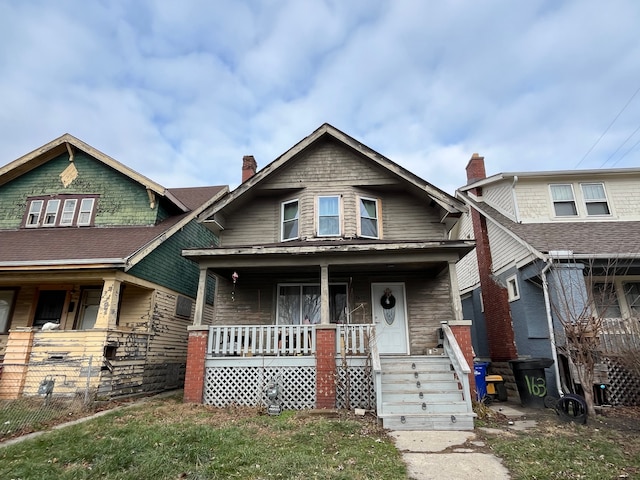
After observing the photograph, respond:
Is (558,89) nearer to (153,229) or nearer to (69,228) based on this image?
(153,229)

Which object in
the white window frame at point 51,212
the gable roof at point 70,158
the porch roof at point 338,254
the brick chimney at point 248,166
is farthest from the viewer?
the brick chimney at point 248,166

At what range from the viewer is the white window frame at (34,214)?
1277cm

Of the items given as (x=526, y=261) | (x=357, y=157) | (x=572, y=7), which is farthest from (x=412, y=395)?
(x=572, y=7)

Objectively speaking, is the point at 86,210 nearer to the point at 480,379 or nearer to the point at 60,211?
the point at 60,211

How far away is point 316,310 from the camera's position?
1112cm

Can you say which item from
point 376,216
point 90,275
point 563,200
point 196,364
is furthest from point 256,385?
point 563,200

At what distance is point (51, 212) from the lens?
12.9 metres

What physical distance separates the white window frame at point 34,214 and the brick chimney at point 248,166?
23.6 ft

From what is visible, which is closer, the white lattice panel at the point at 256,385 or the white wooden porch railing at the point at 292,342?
the white lattice panel at the point at 256,385

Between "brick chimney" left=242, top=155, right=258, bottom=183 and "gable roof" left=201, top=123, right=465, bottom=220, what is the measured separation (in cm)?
363

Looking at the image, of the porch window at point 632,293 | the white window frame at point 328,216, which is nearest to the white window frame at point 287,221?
the white window frame at point 328,216

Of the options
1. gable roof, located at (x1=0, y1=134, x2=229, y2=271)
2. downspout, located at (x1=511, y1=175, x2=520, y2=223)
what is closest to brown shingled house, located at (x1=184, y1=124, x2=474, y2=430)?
gable roof, located at (x1=0, y1=134, x2=229, y2=271)

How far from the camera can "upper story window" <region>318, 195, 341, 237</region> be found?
11016 millimetres

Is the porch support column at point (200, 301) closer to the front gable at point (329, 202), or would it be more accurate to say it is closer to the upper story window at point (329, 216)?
the front gable at point (329, 202)
